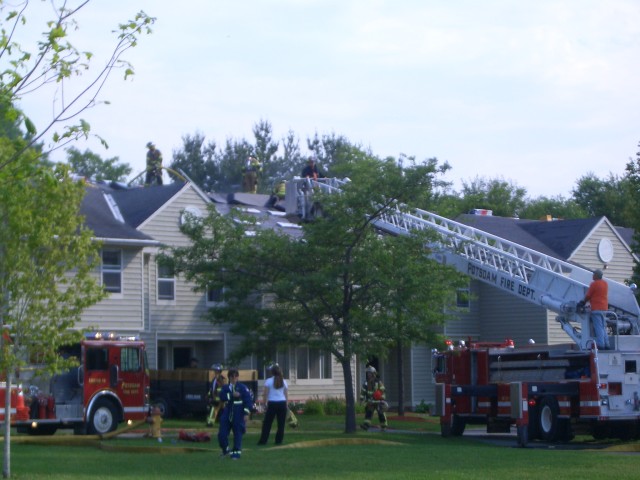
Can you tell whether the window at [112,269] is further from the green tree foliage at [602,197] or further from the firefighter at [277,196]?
the green tree foliage at [602,197]

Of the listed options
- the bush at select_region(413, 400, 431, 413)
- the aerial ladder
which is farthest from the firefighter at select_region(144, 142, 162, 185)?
the bush at select_region(413, 400, 431, 413)

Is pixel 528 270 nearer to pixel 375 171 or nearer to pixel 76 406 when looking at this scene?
pixel 375 171

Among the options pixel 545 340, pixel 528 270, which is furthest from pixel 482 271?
pixel 545 340

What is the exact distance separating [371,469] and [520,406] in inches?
274

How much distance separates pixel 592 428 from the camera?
22.3 metres

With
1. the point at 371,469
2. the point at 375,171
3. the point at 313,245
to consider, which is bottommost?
the point at 371,469

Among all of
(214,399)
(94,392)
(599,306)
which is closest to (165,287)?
(214,399)

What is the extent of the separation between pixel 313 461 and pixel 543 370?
26.2ft

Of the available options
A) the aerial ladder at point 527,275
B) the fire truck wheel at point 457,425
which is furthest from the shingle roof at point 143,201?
the fire truck wheel at point 457,425

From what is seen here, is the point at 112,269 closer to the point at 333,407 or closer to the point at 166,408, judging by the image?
the point at 166,408

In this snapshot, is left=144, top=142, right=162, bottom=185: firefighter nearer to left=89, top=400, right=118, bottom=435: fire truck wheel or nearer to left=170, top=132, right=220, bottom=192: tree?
left=89, top=400, right=118, bottom=435: fire truck wheel

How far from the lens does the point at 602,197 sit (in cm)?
7256

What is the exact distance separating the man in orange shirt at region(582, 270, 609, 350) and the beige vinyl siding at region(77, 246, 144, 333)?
14275 mm

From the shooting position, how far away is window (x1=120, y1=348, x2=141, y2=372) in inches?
974
